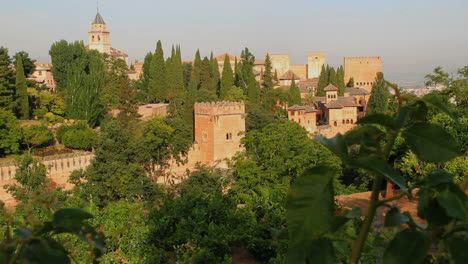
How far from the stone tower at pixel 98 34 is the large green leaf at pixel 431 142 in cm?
7267

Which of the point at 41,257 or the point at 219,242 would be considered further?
the point at 219,242

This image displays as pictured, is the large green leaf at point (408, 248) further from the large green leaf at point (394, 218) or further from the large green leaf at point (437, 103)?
the large green leaf at point (437, 103)

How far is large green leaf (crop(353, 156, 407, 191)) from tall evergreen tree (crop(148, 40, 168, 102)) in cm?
3943

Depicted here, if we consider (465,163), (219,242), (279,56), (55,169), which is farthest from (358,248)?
(279,56)

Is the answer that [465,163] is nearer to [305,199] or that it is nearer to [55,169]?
[305,199]

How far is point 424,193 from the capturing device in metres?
0.94

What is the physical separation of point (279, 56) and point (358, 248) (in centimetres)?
6506

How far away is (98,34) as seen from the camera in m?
70.2

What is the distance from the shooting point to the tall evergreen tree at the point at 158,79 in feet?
132

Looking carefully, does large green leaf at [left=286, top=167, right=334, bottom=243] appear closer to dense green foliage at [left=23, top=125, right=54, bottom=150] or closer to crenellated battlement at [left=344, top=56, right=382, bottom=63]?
dense green foliage at [left=23, top=125, right=54, bottom=150]

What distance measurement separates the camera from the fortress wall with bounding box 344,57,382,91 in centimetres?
6097

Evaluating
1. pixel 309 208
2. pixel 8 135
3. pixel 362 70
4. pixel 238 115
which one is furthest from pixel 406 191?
pixel 362 70

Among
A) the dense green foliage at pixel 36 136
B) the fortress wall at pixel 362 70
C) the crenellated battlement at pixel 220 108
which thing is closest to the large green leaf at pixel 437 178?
the dense green foliage at pixel 36 136

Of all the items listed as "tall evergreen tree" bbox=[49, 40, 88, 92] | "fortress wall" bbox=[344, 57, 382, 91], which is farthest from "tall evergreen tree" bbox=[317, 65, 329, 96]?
"tall evergreen tree" bbox=[49, 40, 88, 92]
